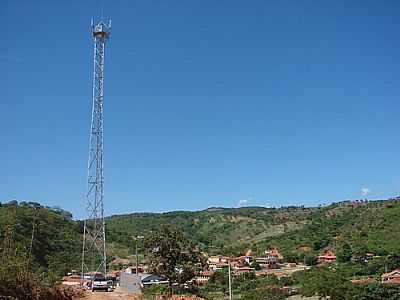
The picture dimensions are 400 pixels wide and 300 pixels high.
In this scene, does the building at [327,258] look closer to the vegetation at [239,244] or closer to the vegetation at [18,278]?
→ the vegetation at [239,244]

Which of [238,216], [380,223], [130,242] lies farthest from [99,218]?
[238,216]

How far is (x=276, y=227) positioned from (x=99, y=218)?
243 feet

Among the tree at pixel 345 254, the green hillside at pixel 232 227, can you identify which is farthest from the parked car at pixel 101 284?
the green hillside at pixel 232 227

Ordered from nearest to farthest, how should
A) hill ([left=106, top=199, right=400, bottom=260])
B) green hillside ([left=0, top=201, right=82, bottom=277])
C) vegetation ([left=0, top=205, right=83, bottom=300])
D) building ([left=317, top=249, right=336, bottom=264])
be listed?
vegetation ([left=0, top=205, right=83, bottom=300]) < green hillside ([left=0, top=201, right=82, bottom=277]) < building ([left=317, top=249, right=336, bottom=264]) < hill ([left=106, top=199, right=400, bottom=260])

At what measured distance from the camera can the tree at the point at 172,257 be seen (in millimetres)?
17828

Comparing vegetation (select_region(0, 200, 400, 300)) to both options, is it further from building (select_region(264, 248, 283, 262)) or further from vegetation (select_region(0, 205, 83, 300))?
building (select_region(264, 248, 283, 262))

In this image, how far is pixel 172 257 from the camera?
1794 centimetres

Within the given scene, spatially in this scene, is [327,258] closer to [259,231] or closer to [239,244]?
[239,244]

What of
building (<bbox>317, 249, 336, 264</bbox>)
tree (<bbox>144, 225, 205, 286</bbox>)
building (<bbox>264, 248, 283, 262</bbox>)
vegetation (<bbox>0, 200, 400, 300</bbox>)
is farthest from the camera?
building (<bbox>264, 248, 283, 262</bbox>)

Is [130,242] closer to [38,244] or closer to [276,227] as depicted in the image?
[38,244]

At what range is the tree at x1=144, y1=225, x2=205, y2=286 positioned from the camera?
1783 centimetres

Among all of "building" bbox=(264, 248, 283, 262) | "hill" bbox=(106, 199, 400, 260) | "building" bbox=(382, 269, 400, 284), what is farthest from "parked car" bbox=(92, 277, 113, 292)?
"building" bbox=(264, 248, 283, 262)

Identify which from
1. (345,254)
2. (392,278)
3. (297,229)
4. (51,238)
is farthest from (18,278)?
(297,229)

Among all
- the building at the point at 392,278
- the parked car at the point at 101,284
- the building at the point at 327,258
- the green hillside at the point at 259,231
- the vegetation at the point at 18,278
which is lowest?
the building at the point at 392,278
